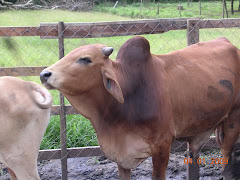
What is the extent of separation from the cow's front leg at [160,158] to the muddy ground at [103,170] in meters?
1.40

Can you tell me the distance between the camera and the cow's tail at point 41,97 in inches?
115

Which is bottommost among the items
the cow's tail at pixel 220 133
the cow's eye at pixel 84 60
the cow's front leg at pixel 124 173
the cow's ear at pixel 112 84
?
the cow's front leg at pixel 124 173

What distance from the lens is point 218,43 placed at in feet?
10.6

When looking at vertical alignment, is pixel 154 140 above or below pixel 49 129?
above

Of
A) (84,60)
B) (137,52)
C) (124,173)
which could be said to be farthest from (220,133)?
(84,60)

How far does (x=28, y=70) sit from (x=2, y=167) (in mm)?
1391

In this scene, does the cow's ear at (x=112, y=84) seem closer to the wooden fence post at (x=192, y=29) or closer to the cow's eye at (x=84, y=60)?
the cow's eye at (x=84, y=60)

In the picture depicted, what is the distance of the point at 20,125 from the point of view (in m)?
2.81

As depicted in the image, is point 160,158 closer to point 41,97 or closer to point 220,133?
point 220,133

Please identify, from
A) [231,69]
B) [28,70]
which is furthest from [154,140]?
[28,70]

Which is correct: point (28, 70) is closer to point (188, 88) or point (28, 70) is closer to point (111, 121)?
point (111, 121)

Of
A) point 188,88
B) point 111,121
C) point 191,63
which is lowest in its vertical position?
point 111,121

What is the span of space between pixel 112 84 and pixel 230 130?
4.55 ft

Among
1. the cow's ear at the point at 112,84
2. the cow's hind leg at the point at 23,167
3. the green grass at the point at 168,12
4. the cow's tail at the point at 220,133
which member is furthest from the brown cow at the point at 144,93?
the green grass at the point at 168,12
